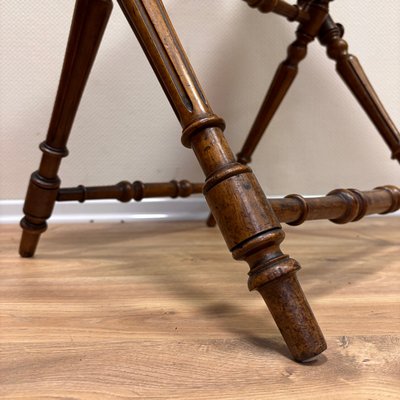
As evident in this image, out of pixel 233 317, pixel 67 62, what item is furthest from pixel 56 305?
pixel 67 62

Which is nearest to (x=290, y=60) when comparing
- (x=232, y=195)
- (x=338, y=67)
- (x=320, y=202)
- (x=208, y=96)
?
(x=338, y=67)

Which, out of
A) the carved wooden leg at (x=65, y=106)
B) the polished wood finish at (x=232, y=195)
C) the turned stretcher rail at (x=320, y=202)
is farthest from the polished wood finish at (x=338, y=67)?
the carved wooden leg at (x=65, y=106)

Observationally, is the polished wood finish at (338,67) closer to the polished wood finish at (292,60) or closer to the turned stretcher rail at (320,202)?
the polished wood finish at (292,60)

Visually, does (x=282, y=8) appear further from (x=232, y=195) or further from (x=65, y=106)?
(x=232, y=195)

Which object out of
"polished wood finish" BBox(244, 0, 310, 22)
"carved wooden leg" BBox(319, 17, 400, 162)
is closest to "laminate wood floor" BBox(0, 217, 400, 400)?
"carved wooden leg" BBox(319, 17, 400, 162)

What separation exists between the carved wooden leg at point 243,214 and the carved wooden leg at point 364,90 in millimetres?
601

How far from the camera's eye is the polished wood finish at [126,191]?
96 centimetres

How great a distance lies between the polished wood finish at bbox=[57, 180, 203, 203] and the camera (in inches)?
37.8

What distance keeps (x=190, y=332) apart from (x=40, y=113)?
0.91 meters

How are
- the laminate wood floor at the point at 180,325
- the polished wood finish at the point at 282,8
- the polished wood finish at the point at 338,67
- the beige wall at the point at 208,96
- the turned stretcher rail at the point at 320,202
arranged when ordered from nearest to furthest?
the laminate wood floor at the point at 180,325
the turned stretcher rail at the point at 320,202
the polished wood finish at the point at 282,8
the polished wood finish at the point at 338,67
the beige wall at the point at 208,96

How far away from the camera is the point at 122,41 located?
126 cm

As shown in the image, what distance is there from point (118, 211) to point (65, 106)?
0.61 m

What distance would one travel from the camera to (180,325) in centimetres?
61

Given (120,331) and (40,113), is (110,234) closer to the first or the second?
(40,113)
